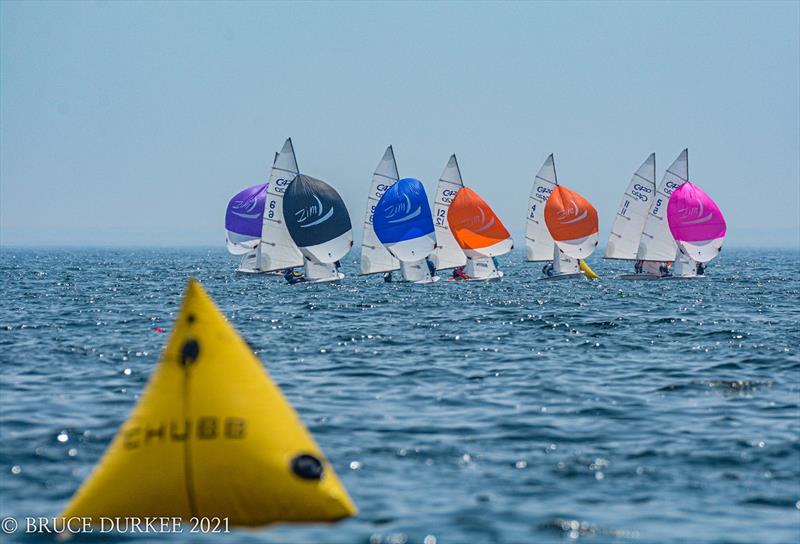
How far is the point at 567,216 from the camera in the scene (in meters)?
68.0

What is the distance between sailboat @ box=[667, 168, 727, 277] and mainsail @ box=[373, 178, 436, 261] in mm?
16866

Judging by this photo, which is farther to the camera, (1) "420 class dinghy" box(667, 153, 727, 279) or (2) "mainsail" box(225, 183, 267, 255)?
(2) "mainsail" box(225, 183, 267, 255)

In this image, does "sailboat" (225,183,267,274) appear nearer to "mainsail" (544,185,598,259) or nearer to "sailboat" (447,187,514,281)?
"sailboat" (447,187,514,281)

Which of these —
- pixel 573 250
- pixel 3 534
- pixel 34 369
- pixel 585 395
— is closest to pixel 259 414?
pixel 3 534

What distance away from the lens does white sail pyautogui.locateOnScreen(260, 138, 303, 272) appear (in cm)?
6084

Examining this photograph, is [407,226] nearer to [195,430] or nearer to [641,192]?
[641,192]

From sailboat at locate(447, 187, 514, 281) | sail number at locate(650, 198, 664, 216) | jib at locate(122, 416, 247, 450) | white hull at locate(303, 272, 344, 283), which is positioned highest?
sail number at locate(650, 198, 664, 216)

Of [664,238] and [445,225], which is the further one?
[664,238]

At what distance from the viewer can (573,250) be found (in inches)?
2682

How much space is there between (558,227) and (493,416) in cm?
5098

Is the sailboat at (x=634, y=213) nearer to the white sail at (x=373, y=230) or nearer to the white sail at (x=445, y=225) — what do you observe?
the white sail at (x=445, y=225)

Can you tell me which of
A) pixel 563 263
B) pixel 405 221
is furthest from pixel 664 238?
pixel 405 221

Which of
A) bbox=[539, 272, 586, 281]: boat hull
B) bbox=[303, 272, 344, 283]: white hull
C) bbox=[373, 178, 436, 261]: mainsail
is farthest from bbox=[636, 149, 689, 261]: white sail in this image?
bbox=[303, 272, 344, 283]: white hull

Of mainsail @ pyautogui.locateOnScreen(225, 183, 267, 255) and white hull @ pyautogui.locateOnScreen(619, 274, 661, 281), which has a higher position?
mainsail @ pyautogui.locateOnScreen(225, 183, 267, 255)
